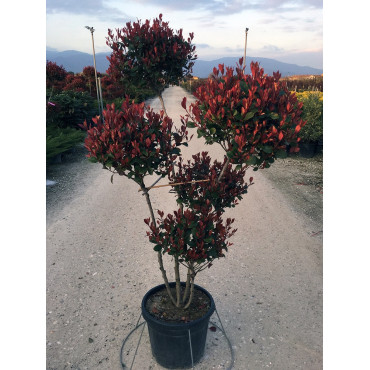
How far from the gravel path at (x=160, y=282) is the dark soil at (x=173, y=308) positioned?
46 cm

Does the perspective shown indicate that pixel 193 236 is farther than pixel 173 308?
No

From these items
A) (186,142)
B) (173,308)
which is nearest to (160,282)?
(173,308)

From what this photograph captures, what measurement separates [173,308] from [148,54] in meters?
2.30

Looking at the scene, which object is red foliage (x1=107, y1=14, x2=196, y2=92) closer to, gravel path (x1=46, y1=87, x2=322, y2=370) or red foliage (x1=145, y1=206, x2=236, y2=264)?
red foliage (x1=145, y1=206, x2=236, y2=264)

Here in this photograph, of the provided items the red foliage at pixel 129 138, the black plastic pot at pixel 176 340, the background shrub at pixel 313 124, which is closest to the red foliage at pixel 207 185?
the red foliage at pixel 129 138

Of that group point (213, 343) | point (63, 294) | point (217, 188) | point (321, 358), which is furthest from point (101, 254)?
point (321, 358)

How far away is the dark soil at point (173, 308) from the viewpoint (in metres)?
2.98

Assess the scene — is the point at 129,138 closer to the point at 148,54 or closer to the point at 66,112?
the point at 148,54

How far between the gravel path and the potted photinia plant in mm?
509

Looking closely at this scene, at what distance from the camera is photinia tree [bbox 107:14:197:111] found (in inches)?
110

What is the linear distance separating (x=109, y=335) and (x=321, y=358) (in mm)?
2058

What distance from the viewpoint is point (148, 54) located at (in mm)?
A: 2793

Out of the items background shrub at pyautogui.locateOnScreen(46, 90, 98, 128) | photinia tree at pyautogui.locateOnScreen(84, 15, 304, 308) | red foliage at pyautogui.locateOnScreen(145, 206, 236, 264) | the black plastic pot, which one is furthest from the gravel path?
background shrub at pyautogui.locateOnScreen(46, 90, 98, 128)

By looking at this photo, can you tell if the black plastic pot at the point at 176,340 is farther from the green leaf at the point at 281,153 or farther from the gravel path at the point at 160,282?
the green leaf at the point at 281,153
